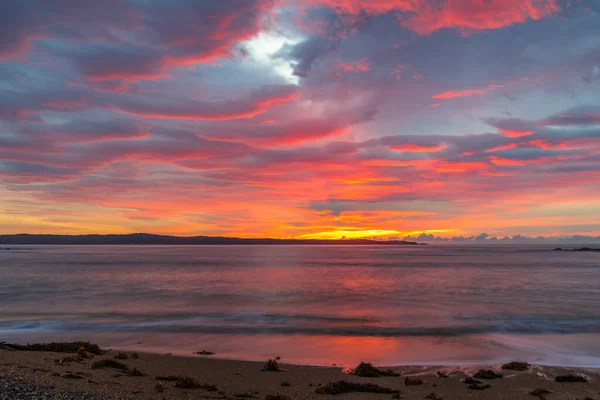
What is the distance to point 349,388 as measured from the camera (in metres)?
11.0

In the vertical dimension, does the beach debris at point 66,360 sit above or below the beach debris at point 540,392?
above

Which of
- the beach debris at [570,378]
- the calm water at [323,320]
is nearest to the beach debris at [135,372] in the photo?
the calm water at [323,320]

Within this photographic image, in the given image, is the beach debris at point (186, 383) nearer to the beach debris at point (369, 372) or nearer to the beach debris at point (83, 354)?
the beach debris at point (83, 354)

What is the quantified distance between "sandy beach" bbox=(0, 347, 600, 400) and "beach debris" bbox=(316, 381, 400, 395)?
0.03 m

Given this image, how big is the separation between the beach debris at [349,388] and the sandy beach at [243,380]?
3 centimetres

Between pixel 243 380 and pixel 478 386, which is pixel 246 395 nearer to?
pixel 243 380

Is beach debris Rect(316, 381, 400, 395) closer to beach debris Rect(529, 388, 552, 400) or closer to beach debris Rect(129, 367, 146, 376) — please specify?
beach debris Rect(529, 388, 552, 400)

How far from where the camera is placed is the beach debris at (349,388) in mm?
10805

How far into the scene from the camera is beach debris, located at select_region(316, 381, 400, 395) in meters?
10.8

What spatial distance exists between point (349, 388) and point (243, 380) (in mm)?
3138

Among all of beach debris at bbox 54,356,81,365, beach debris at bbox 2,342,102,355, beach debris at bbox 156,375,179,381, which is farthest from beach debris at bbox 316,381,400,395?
beach debris at bbox 2,342,102,355

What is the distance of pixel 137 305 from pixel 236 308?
769 cm

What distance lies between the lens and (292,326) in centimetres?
2352

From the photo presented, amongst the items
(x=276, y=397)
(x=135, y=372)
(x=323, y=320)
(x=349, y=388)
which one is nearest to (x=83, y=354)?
(x=135, y=372)
